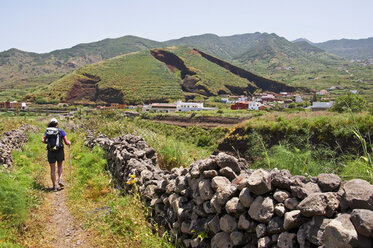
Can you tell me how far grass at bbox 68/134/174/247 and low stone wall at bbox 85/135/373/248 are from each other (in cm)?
32

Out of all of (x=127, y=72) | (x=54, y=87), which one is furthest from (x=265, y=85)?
(x=54, y=87)

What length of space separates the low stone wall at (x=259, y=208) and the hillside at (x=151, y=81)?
87491mm

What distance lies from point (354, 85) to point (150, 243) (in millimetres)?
127001

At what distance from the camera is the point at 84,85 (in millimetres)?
106500

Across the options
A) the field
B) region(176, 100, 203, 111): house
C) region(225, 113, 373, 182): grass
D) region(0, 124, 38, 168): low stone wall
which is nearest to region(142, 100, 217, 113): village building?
region(176, 100, 203, 111): house

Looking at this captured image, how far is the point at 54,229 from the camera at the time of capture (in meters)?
5.14

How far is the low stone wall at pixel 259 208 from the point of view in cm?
249

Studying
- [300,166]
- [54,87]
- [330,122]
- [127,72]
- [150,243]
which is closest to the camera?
[150,243]

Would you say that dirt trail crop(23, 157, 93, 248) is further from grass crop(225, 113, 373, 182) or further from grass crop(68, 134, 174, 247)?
grass crop(225, 113, 373, 182)

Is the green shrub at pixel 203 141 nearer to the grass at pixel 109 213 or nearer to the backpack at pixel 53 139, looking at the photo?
the grass at pixel 109 213

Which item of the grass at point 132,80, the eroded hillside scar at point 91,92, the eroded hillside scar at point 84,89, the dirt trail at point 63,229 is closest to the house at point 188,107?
the grass at point 132,80

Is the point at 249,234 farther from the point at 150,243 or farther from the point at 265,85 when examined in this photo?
the point at 265,85

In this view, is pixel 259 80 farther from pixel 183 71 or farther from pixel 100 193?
pixel 100 193

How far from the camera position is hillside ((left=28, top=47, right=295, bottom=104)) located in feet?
321
